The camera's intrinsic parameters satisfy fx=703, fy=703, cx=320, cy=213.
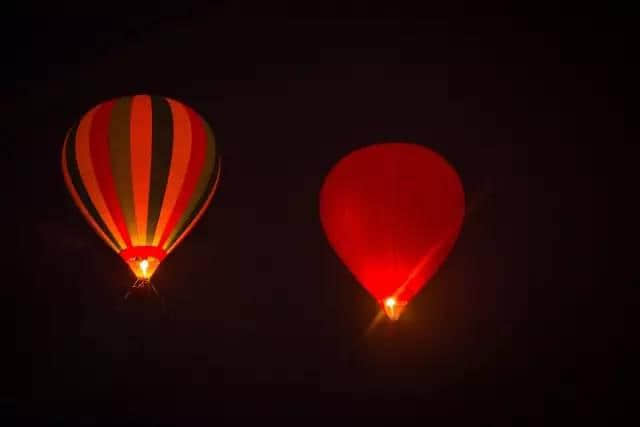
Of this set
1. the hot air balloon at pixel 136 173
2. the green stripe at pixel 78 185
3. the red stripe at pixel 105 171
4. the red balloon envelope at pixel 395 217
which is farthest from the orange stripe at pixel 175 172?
the red balloon envelope at pixel 395 217

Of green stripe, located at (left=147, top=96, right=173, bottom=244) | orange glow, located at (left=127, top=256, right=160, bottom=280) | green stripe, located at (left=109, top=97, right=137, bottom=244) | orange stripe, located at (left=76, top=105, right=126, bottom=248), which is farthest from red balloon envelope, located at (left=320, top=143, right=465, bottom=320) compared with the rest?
orange stripe, located at (left=76, top=105, right=126, bottom=248)

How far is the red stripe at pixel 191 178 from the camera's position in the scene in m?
5.39

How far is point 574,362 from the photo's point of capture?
6.69 meters

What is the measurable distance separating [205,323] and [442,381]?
237 centimetres

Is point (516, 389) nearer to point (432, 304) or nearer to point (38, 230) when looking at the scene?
point (432, 304)

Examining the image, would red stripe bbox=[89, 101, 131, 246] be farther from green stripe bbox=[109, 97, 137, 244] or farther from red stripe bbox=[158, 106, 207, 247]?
red stripe bbox=[158, 106, 207, 247]

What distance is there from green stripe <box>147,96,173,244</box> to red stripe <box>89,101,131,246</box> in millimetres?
215

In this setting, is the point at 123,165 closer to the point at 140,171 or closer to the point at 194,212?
the point at 140,171

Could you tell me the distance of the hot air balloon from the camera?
17.2 ft

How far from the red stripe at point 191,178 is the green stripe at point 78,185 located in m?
0.42

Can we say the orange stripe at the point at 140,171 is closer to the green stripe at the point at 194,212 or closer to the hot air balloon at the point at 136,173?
the hot air balloon at the point at 136,173

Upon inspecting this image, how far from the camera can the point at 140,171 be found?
5254 millimetres

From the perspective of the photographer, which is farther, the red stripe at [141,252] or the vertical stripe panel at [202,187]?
the vertical stripe panel at [202,187]

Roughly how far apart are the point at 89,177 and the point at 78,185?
16 cm
